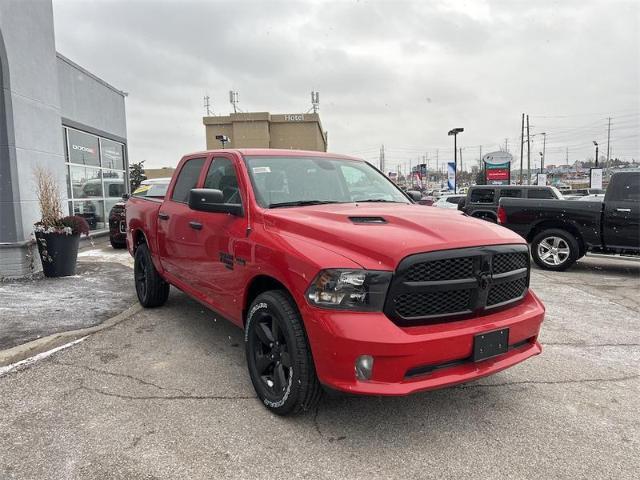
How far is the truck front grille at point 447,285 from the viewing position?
272 cm

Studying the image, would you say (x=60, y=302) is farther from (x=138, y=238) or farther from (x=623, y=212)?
(x=623, y=212)

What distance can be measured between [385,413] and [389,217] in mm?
1346

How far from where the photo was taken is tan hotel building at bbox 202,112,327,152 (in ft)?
185

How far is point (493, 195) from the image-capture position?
14.6 m

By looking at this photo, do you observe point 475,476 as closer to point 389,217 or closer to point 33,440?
point 389,217

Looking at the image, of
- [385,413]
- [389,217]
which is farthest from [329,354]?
[389,217]

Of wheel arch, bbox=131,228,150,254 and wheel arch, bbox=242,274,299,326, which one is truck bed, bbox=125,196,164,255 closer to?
wheel arch, bbox=131,228,150,254

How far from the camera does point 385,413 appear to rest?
3252mm

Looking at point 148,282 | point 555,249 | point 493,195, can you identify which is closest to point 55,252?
point 148,282

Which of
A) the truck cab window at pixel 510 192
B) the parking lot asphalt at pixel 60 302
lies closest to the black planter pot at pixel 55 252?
the parking lot asphalt at pixel 60 302

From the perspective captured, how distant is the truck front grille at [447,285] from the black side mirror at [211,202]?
1.52 m

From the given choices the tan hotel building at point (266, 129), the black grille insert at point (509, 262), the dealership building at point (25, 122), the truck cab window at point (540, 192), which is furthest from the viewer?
the tan hotel building at point (266, 129)

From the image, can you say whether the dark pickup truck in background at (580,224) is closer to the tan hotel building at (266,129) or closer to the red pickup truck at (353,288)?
the red pickup truck at (353,288)

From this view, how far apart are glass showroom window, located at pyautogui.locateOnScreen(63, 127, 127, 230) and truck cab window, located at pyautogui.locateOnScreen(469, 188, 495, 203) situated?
1144cm
